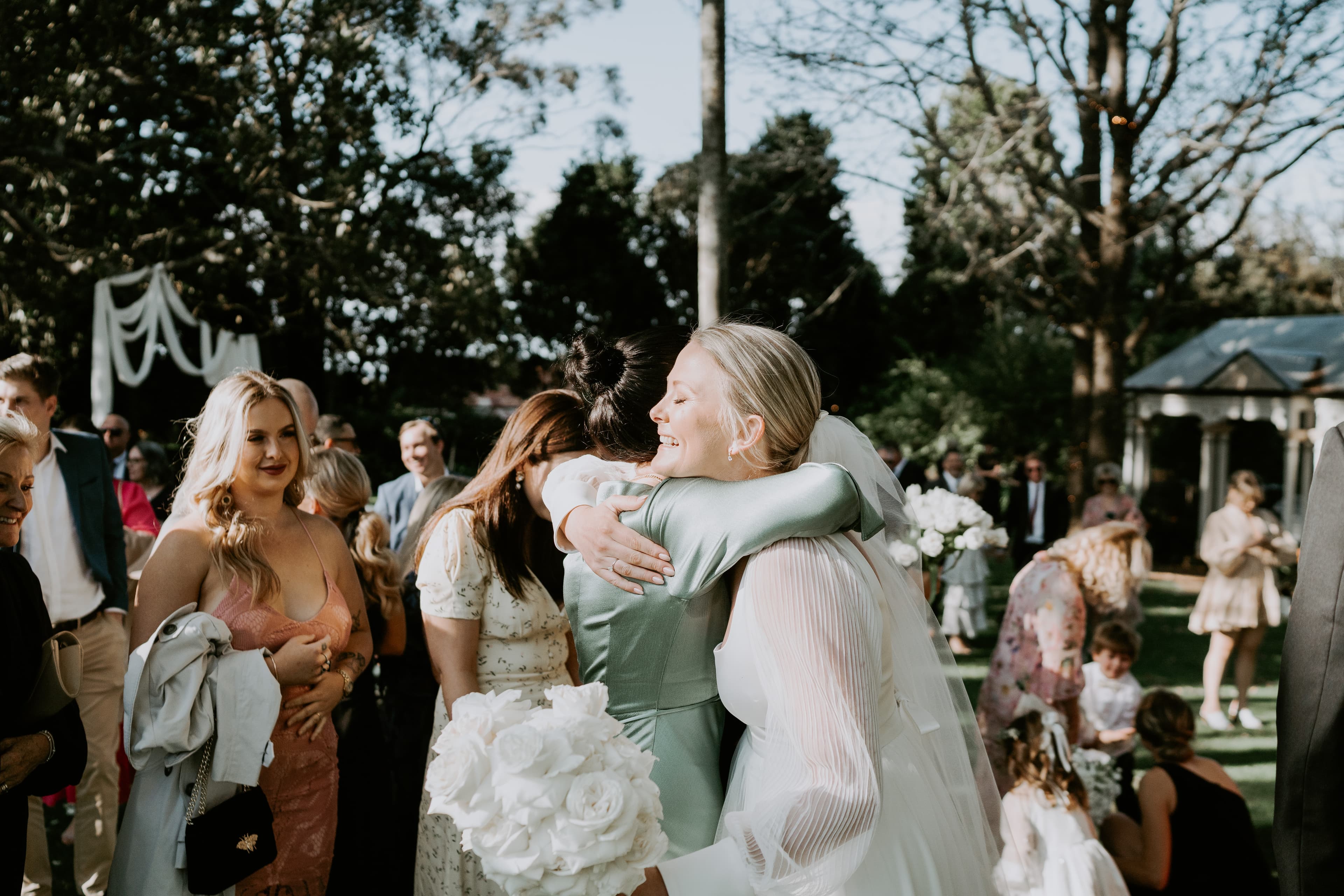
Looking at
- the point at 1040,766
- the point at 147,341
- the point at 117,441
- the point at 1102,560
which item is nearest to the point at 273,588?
the point at 1040,766

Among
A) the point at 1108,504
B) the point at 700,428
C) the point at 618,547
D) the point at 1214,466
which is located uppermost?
the point at 700,428

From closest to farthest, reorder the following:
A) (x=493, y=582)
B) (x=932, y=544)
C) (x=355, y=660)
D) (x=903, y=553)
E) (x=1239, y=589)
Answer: (x=493, y=582) → (x=355, y=660) → (x=903, y=553) → (x=932, y=544) → (x=1239, y=589)

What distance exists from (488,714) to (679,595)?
0.46 meters

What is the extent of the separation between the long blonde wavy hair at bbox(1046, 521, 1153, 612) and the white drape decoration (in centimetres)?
A: 770

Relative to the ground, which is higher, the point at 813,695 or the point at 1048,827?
the point at 813,695

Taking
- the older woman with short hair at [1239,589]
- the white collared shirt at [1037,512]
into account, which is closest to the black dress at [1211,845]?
the older woman with short hair at [1239,589]

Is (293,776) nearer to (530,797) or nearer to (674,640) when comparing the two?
(674,640)

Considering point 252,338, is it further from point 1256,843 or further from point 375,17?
point 1256,843

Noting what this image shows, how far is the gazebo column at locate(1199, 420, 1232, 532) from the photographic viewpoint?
1625 centimetres

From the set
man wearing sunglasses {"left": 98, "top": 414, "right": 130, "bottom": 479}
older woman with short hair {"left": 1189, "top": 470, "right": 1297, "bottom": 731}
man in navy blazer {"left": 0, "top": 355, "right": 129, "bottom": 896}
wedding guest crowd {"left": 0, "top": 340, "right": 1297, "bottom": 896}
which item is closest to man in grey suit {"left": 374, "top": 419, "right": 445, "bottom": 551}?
wedding guest crowd {"left": 0, "top": 340, "right": 1297, "bottom": 896}

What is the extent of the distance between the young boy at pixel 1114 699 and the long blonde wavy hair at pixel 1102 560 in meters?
0.17

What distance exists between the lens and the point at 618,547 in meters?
1.85

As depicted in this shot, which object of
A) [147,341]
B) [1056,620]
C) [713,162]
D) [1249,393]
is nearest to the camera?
[1056,620]

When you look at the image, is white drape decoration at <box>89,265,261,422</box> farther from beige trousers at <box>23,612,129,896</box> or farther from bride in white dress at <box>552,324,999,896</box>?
bride in white dress at <box>552,324,999,896</box>
